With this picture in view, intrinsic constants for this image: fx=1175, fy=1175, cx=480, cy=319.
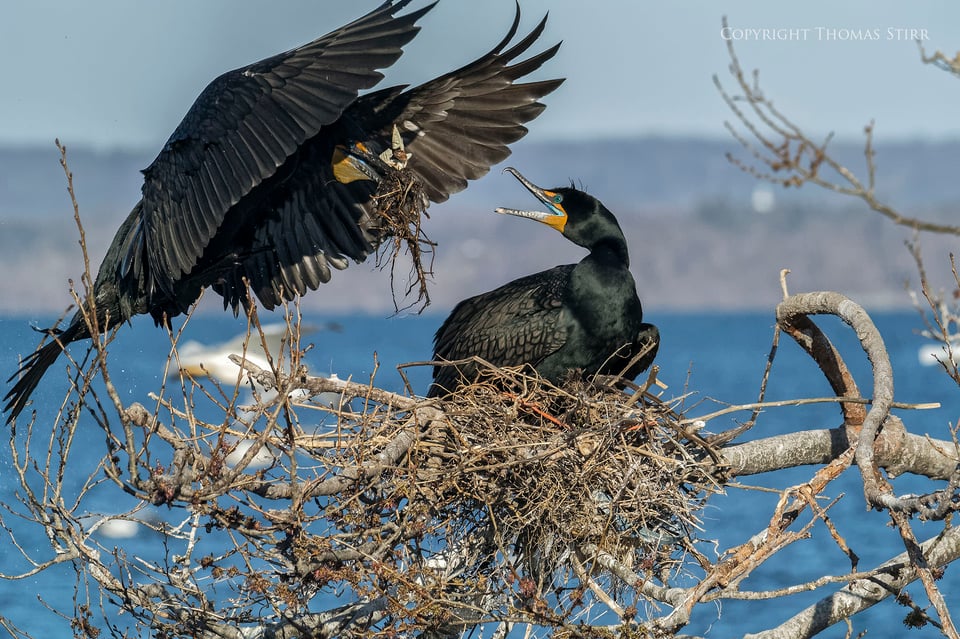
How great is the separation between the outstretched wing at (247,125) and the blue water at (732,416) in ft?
2.11

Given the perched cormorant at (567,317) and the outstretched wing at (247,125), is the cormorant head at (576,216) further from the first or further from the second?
the outstretched wing at (247,125)

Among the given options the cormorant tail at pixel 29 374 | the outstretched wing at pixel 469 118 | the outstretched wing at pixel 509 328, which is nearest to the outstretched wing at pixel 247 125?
the cormorant tail at pixel 29 374

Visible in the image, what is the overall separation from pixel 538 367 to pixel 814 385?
189ft

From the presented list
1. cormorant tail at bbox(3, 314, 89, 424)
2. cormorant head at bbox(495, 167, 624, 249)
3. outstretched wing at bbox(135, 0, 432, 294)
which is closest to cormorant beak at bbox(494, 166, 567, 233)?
cormorant head at bbox(495, 167, 624, 249)

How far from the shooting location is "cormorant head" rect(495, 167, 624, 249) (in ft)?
18.5

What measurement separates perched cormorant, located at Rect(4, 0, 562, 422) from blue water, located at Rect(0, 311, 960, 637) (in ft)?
1.45

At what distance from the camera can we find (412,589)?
387cm

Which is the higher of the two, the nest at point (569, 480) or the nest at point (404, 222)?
the nest at point (404, 222)

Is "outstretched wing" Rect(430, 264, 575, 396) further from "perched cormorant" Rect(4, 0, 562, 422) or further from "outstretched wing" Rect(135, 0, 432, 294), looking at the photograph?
"outstretched wing" Rect(135, 0, 432, 294)

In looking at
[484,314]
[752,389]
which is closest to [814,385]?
[752,389]

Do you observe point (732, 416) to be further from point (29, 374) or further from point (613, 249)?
point (29, 374)

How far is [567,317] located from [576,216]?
0.52m

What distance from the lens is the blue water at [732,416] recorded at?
12.7 m

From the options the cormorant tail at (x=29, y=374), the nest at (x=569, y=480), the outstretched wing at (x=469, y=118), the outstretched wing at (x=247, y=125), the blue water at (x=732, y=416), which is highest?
the blue water at (x=732, y=416)
